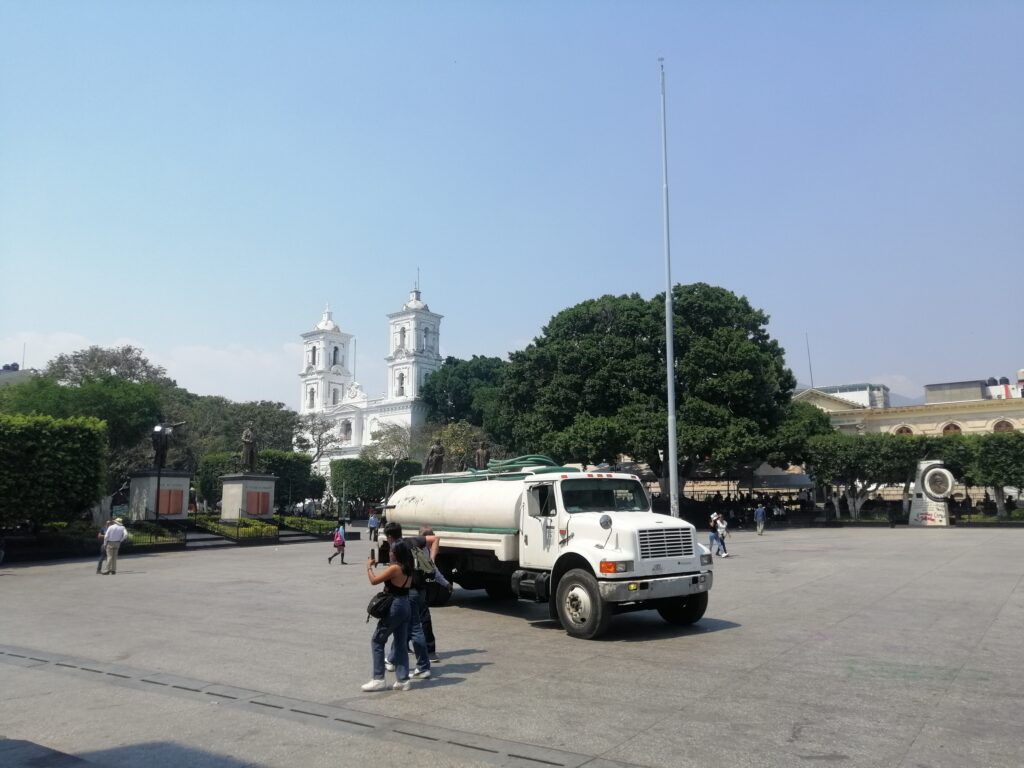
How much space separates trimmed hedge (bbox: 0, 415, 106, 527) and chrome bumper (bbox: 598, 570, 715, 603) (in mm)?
25001

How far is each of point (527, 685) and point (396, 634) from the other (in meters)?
1.47

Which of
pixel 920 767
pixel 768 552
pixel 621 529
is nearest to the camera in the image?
pixel 920 767

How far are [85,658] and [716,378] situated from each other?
38.8 metres

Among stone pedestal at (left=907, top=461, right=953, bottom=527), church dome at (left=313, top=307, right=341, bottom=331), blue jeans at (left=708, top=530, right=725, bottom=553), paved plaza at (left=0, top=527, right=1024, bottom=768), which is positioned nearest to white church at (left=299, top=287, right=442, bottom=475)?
church dome at (left=313, top=307, right=341, bottom=331)

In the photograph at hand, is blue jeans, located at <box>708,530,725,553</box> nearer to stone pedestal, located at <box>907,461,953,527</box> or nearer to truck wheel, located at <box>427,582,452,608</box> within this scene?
truck wheel, located at <box>427,582,452,608</box>

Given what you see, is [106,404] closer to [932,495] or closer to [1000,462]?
[932,495]

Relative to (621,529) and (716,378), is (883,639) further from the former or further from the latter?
(716,378)

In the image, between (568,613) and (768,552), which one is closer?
(568,613)

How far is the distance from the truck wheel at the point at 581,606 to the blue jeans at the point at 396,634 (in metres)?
3.31

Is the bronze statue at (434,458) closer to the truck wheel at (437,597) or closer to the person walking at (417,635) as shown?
the truck wheel at (437,597)

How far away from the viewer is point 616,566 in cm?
1047

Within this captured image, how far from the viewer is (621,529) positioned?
10781 mm

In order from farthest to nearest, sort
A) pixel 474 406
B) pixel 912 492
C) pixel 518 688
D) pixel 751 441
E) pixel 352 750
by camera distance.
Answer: pixel 474 406, pixel 912 492, pixel 751 441, pixel 518 688, pixel 352 750

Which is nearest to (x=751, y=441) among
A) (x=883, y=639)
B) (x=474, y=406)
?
(x=883, y=639)
